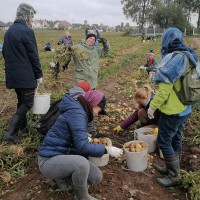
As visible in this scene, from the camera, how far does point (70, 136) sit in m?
2.93

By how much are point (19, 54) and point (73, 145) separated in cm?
195

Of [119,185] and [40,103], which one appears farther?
[40,103]

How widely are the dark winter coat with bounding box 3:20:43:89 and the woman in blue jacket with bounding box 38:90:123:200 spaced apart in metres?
1.67

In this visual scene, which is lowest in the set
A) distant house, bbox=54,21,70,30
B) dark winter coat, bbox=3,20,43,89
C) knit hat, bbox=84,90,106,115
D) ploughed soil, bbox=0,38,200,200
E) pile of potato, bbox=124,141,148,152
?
ploughed soil, bbox=0,38,200,200

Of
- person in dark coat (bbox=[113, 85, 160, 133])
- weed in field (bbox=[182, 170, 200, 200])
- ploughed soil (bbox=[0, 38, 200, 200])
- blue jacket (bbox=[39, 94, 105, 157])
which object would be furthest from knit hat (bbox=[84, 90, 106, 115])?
person in dark coat (bbox=[113, 85, 160, 133])

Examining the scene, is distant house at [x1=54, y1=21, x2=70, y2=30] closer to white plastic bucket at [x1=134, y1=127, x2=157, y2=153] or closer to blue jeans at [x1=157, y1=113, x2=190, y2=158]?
white plastic bucket at [x1=134, y1=127, x2=157, y2=153]

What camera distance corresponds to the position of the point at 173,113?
3348 mm

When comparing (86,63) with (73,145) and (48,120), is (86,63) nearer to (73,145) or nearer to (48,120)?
(48,120)

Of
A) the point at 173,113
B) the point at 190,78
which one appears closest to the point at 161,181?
the point at 173,113

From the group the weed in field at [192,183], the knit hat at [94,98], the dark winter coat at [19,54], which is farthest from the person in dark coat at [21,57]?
the weed in field at [192,183]

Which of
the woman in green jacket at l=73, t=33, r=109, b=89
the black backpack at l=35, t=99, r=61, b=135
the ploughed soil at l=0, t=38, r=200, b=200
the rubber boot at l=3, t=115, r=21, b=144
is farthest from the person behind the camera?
the woman in green jacket at l=73, t=33, r=109, b=89

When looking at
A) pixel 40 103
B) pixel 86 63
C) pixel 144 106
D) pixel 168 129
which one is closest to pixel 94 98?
pixel 168 129

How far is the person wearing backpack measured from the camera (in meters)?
3.16

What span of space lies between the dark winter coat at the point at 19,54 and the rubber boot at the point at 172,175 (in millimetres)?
2208
